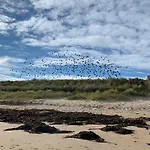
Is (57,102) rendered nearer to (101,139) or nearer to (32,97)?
(32,97)

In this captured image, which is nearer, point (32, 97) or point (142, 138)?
point (142, 138)

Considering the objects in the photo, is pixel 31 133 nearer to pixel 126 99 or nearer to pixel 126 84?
pixel 126 99

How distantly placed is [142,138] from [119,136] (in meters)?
0.61

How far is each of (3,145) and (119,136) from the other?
345 centimetres

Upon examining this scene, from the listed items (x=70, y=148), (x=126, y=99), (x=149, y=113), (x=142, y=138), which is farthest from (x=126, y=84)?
(x=70, y=148)

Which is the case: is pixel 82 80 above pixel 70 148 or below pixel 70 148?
above

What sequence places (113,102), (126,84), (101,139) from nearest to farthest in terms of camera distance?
(101,139) → (113,102) → (126,84)

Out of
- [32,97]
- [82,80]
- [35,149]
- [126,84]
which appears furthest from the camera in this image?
[82,80]

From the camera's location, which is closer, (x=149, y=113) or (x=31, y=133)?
(x=31, y=133)

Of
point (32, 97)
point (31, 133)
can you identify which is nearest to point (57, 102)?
point (32, 97)

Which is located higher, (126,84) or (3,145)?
(126,84)

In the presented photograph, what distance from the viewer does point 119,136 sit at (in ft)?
35.1

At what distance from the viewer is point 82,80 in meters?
41.5

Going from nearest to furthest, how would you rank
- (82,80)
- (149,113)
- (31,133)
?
(31,133), (149,113), (82,80)
